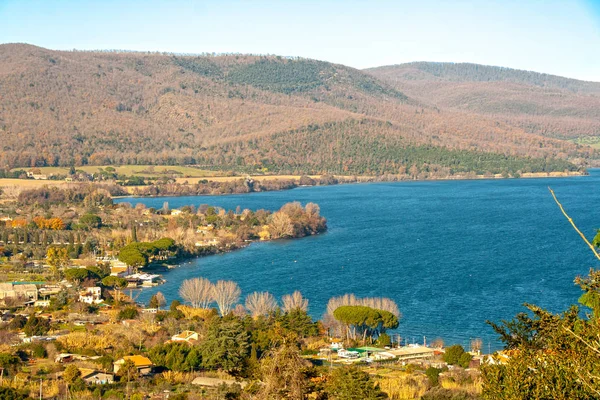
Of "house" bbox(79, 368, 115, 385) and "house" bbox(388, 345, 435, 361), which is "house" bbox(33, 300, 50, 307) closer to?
"house" bbox(79, 368, 115, 385)

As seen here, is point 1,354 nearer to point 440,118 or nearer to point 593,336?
point 593,336

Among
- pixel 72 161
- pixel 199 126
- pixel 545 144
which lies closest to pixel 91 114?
pixel 199 126

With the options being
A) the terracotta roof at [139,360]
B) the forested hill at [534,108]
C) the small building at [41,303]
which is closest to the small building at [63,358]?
the terracotta roof at [139,360]

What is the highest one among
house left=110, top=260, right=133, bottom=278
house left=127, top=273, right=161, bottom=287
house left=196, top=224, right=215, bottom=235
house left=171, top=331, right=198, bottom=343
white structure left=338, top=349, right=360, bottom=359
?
house left=196, top=224, right=215, bottom=235

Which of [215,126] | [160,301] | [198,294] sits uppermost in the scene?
[215,126]

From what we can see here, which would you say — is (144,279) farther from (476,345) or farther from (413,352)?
(476,345)

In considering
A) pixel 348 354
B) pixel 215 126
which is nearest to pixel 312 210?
pixel 348 354

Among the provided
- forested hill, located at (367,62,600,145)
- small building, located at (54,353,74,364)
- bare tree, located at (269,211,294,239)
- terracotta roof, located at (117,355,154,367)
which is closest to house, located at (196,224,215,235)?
bare tree, located at (269,211,294,239)
